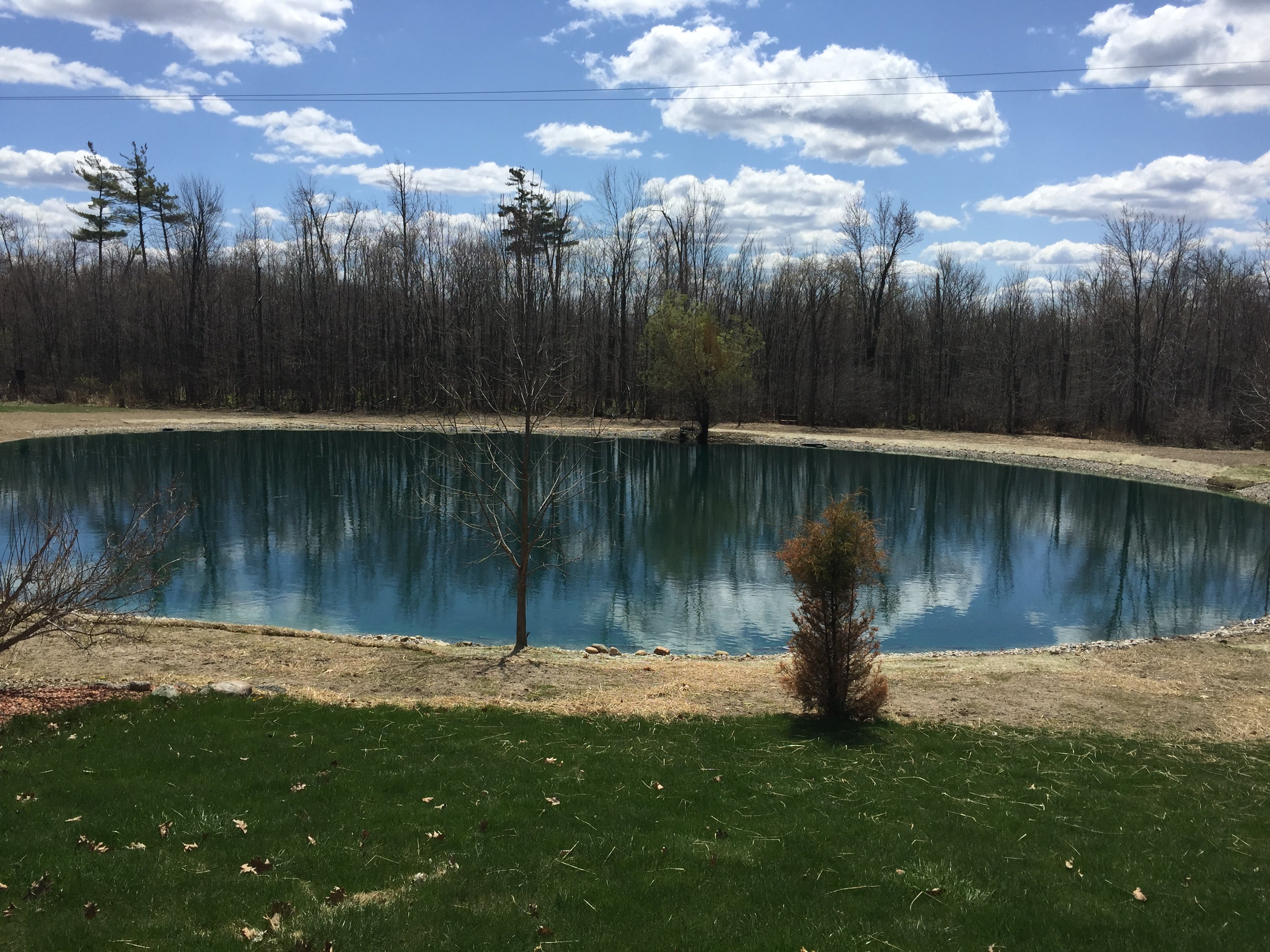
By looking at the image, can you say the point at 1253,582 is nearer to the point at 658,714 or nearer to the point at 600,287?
the point at 658,714

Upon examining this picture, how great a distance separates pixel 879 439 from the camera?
51.8 metres

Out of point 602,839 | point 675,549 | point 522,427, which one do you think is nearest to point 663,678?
point 602,839

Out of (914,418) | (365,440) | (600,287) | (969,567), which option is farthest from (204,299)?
(969,567)

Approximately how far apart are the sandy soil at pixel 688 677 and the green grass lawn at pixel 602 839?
1538mm

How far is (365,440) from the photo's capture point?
155 feet

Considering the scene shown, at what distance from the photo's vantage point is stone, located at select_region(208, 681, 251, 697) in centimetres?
888

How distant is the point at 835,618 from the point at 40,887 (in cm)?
688

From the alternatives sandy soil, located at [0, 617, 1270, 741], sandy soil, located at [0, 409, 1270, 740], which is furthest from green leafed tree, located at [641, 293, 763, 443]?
sandy soil, located at [0, 617, 1270, 741]

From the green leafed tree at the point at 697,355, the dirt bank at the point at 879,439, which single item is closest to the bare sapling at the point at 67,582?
the dirt bank at the point at 879,439

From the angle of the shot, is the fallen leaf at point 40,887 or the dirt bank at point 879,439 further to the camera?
the dirt bank at point 879,439

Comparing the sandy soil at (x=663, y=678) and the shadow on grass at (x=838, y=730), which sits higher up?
the shadow on grass at (x=838, y=730)

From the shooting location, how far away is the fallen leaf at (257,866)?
5.04 m

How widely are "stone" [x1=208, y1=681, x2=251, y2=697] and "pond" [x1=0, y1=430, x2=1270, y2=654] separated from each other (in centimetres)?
503

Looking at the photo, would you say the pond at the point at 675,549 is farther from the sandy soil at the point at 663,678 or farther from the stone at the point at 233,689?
the stone at the point at 233,689
